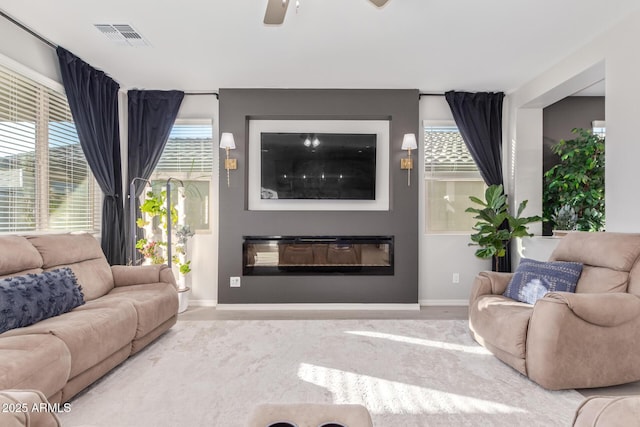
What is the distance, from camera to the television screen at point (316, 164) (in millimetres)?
4246

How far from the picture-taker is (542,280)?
2.67 m

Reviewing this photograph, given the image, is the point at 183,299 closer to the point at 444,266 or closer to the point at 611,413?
the point at 444,266

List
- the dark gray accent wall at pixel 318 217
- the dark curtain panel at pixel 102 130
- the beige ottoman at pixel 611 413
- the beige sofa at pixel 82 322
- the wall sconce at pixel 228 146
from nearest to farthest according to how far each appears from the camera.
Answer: the beige ottoman at pixel 611 413 → the beige sofa at pixel 82 322 → the dark curtain panel at pixel 102 130 → the wall sconce at pixel 228 146 → the dark gray accent wall at pixel 318 217

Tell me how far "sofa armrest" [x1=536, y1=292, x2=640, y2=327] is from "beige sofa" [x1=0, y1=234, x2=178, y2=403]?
9.20 feet

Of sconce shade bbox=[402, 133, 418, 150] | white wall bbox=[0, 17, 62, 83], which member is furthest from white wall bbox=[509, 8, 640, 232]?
white wall bbox=[0, 17, 62, 83]

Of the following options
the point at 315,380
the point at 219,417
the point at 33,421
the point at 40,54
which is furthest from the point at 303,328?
the point at 40,54

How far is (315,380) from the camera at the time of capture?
2.29 meters

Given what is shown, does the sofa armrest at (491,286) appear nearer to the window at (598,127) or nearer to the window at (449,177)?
the window at (449,177)

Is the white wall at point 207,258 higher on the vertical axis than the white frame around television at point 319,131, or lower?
lower

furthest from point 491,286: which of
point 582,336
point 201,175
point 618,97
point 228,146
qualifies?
point 201,175

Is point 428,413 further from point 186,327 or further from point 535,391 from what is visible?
point 186,327

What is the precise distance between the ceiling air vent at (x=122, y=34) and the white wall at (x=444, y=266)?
3276 millimetres

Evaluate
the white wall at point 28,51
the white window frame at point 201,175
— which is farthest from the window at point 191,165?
the white wall at point 28,51

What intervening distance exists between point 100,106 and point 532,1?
419cm
